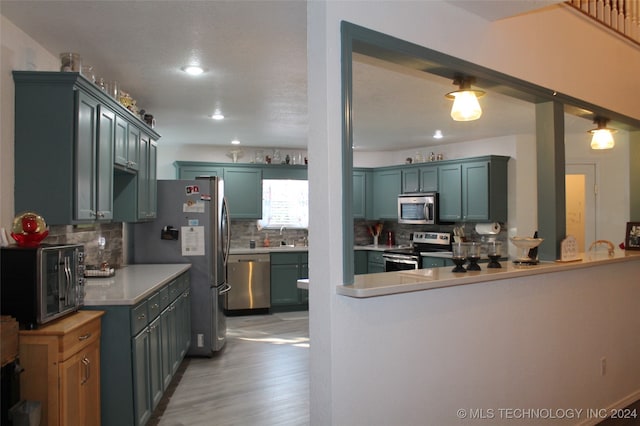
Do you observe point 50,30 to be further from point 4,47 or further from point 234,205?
point 234,205

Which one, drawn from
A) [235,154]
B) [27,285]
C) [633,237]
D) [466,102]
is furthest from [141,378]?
[235,154]

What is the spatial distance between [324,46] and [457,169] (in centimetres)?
498

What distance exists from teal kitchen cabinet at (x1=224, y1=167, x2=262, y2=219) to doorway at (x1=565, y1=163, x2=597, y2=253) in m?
4.32

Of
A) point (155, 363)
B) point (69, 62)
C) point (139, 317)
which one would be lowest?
point (155, 363)

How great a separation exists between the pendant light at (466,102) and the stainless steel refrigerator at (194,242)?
2.98 meters

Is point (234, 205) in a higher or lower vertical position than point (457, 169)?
lower

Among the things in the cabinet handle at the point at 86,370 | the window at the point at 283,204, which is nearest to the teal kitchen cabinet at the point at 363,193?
the window at the point at 283,204

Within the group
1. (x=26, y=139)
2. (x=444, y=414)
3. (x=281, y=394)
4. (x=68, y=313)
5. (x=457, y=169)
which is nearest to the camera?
(x=444, y=414)

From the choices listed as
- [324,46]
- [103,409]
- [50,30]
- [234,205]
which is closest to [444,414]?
[324,46]

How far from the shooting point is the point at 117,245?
15.1 ft

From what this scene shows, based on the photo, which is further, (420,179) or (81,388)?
(420,179)

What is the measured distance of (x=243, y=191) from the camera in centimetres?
Answer: 716

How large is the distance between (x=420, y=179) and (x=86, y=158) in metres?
5.11

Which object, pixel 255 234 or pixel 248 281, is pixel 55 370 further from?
pixel 255 234
